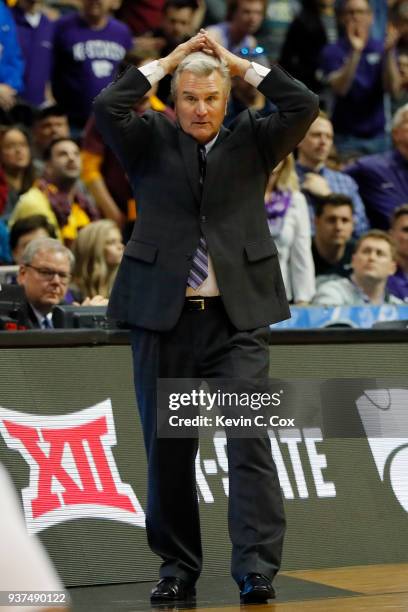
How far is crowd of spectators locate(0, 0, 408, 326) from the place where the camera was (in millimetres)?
7918

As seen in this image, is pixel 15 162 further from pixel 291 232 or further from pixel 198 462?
pixel 198 462

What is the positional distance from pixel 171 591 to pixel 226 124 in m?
4.41

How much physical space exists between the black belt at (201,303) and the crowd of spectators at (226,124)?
2.38 m

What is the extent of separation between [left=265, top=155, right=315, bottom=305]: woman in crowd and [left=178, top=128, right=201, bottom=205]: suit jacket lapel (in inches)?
152

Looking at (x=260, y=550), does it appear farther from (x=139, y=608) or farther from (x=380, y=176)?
(x=380, y=176)

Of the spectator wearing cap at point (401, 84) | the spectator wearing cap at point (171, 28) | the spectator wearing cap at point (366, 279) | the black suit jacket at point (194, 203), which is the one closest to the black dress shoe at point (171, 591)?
the black suit jacket at point (194, 203)

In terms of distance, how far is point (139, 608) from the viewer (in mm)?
4008

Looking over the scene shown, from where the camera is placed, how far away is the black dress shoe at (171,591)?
13.5ft

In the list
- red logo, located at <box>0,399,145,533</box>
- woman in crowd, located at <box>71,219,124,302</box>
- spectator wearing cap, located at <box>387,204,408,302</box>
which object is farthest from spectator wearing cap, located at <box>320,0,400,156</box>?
red logo, located at <box>0,399,145,533</box>

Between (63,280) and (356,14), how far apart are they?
17.6 feet

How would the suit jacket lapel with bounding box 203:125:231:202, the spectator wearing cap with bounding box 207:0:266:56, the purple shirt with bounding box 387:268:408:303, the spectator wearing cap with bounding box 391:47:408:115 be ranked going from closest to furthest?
the suit jacket lapel with bounding box 203:125:231:202, the purple shirt with bounding box 387:268:408:303, the spectator wearing cap with bounding box 207:0:266:56, the spectator wearing cap with bounding box 391:47:408:115

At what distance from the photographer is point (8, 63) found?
8.90 meters

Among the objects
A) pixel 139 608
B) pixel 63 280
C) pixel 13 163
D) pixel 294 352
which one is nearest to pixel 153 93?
pixel 13 163

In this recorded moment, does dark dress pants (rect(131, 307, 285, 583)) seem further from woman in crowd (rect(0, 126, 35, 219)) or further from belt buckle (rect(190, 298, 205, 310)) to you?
woman in crowd (rect(0, 126, 35, 219))
